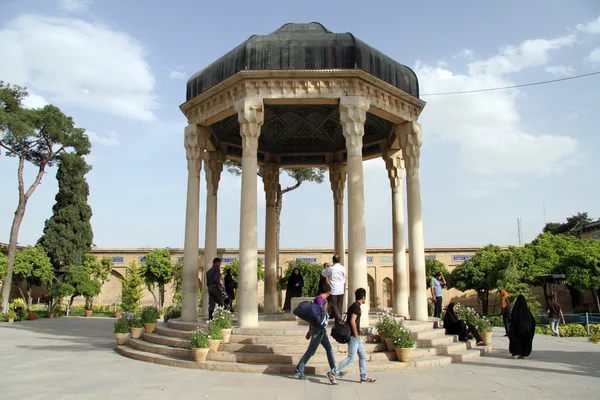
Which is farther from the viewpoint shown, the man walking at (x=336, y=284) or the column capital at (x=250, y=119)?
the column capital at (x=250, y=119)

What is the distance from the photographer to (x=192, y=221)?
45.2ft

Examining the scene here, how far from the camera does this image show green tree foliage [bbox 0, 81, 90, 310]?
3206 centimetres

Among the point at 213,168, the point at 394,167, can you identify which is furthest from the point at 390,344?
the point at 213,168

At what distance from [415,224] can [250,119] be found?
5693 millimetres

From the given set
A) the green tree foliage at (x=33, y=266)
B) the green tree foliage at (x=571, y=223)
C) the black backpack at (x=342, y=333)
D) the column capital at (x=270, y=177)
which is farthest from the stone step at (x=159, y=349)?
the green tree foliage at (x=571, y=223)

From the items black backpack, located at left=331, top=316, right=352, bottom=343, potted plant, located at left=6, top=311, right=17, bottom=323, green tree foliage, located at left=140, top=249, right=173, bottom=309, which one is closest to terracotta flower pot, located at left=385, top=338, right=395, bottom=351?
black backpack, located at left=331, top=316, right=352, bottom=343

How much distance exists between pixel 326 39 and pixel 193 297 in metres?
8.18

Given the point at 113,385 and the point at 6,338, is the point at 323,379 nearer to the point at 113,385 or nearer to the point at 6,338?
the point at 113,385

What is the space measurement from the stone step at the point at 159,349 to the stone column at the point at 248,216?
1470mm

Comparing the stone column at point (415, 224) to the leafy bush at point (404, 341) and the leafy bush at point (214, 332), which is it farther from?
the leafy bush at point (214, 332)

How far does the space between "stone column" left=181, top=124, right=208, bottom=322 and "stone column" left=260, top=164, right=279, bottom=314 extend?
15.5ft

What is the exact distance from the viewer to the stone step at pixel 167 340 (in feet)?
35.8

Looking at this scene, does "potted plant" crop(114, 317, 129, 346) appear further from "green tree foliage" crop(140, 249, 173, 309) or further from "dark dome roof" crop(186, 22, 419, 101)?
"green tree foliage" crop(140, 249, 173, 309)

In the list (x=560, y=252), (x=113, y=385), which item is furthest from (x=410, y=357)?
(x=560, y=252)
